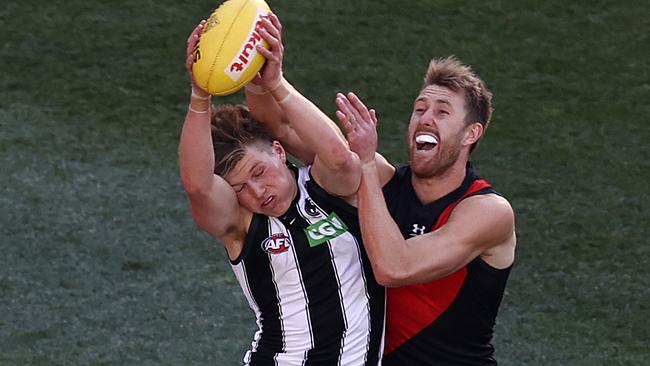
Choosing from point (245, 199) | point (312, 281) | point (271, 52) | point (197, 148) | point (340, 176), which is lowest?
point (312, 281)

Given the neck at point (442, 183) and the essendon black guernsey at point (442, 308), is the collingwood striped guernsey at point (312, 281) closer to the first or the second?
the essendon black guernsey at point (442, 308)

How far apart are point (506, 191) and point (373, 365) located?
11.4ft

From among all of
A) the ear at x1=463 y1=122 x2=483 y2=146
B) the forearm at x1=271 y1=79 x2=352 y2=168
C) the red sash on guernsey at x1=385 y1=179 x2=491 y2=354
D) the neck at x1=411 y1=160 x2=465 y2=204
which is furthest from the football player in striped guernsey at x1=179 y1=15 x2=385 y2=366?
the ear at x1=463 y1=122 x2=483 y2=146

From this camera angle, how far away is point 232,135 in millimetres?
4344

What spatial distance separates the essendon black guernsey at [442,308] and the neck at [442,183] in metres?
0.02

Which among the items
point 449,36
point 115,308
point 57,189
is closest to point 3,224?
point 57,189

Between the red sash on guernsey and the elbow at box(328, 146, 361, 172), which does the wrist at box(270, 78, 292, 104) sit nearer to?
the elbow at box(328, 146, 361, 172)

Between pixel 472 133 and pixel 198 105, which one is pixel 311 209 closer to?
pixel 198 105

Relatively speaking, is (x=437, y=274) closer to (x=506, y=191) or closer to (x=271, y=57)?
(x=271, y=57)

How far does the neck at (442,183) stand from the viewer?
181 inches

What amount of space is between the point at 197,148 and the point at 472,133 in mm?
1042

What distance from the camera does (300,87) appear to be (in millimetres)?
8859

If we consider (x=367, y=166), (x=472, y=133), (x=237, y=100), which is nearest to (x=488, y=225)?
(x=472, y=133)

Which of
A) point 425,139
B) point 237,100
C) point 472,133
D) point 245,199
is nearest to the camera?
point 245,199
